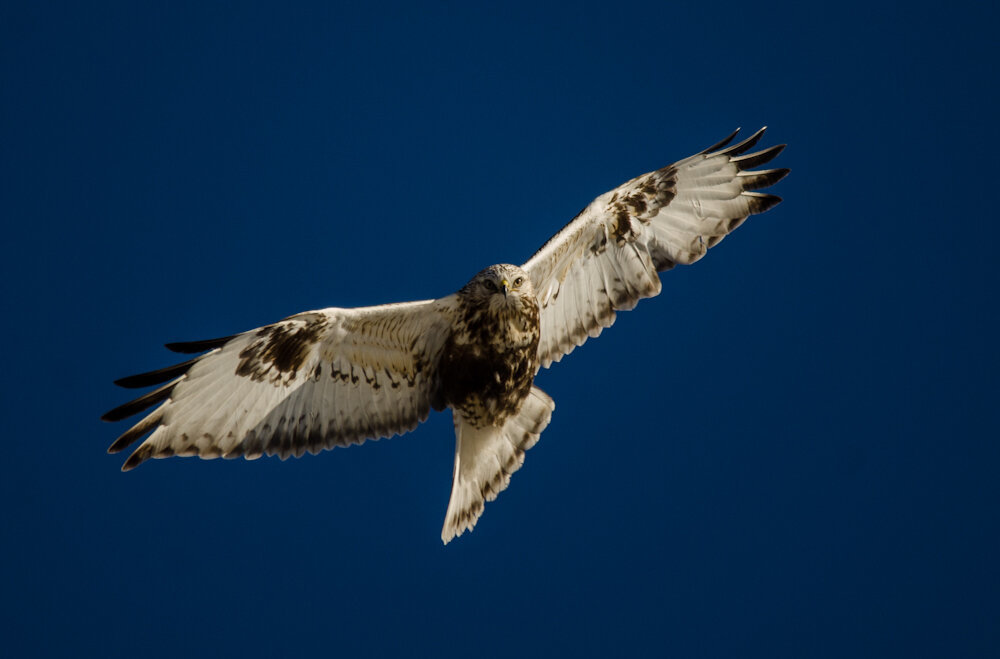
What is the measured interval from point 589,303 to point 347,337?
1555 millimetres

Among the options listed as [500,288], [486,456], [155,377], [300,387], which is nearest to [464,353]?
[500,288]

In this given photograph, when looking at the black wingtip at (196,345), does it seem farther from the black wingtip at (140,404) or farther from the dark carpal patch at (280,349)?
the black wingtip at (140,404)

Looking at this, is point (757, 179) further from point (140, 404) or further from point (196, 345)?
point (140, 404)

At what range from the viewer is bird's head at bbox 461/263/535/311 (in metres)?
5.24

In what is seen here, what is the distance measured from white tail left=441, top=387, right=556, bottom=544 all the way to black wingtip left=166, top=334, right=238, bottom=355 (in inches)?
57.2

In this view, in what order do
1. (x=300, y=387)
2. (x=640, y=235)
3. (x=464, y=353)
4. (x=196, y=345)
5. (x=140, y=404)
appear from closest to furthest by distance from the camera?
(x=196, y=345) → (x=140, y=404) → (x=464, y=353) → (x=300, y=387) → (x=640, y=235)

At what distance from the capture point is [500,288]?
17.2 ft

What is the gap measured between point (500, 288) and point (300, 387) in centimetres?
136

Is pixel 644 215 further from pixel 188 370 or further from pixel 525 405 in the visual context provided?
pixel 188 370

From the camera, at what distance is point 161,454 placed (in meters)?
5.36

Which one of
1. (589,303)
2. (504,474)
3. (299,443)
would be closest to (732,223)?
(589,303)

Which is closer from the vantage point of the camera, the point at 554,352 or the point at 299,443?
the point at 299,443

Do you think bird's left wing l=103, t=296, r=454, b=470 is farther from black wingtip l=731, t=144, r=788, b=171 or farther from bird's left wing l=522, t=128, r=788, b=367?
black wingtip l=731, t=144, r=788, b=171

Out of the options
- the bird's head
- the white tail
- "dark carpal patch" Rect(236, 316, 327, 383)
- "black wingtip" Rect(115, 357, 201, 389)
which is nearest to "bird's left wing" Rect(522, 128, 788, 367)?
the white tail
